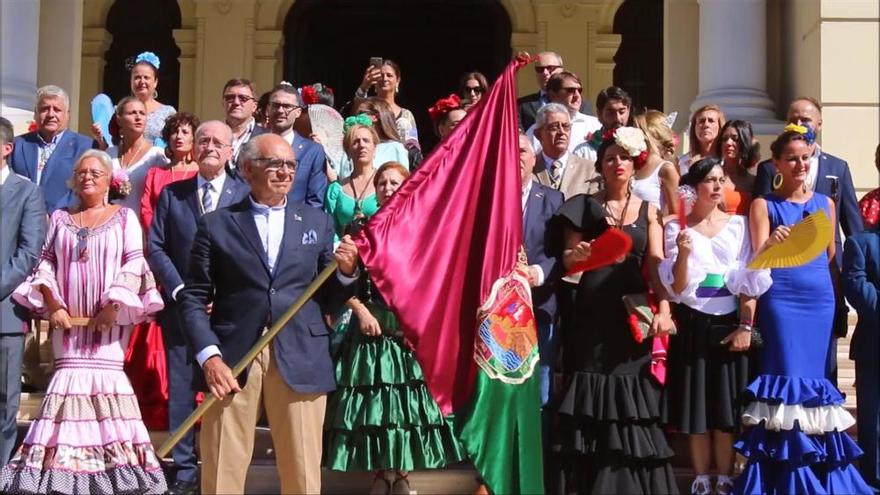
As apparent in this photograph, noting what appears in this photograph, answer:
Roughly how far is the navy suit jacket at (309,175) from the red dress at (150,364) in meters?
0.59

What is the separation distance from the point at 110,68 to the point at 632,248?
10182mm

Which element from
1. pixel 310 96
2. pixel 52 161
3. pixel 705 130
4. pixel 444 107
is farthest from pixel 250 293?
pixel 310 96

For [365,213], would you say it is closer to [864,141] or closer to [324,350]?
[324,350]

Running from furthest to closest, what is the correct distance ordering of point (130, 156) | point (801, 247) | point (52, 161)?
point (52, 161), point (130, 156), point (801, 247)

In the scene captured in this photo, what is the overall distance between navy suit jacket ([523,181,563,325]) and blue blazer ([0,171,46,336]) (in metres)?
2.50

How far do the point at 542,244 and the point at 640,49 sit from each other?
8.94 metres

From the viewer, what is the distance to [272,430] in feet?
18.9

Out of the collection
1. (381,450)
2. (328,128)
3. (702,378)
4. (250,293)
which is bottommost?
(381,450)

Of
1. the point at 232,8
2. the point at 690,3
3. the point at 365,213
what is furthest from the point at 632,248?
the point at 232,8

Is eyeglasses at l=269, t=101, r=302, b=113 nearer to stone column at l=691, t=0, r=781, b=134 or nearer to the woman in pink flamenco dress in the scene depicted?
the woman in pink flamenco dress

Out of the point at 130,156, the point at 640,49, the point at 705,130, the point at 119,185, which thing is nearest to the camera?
the point at 119,185

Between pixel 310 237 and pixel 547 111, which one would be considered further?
pixel 547 111

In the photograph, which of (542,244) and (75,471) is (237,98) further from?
(75,471)

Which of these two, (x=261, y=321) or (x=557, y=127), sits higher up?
(x=557, y=127)
